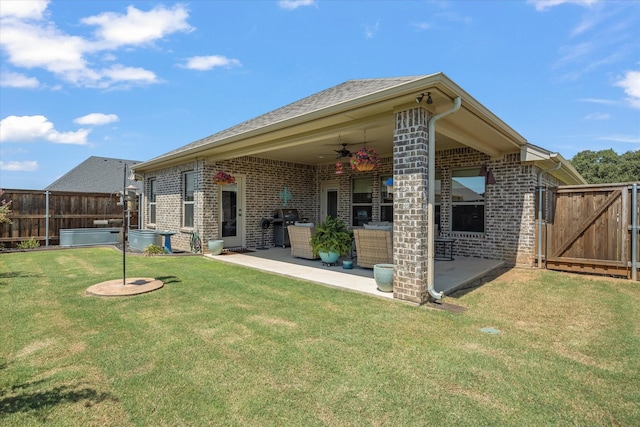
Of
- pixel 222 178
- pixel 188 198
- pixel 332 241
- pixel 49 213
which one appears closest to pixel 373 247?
pixel 332 241

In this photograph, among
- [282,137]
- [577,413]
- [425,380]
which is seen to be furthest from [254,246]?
[577,413]

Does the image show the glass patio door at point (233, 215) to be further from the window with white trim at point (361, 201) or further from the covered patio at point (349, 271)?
the window with white trim at point (361, 201)

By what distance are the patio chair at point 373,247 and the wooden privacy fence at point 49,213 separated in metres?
8.60

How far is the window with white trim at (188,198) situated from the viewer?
32.1 feet

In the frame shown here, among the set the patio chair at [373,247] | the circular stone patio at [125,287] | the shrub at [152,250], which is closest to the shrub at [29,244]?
the shrub at [152,250]

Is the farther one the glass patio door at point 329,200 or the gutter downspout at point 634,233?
the glass patio door at point 329,200

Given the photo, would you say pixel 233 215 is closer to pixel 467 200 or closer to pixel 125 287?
pixel 125 287

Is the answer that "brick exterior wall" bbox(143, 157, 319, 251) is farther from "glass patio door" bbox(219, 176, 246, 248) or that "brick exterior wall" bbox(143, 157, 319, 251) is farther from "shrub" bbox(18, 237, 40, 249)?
"shrub" bbox(18, 237, 40, 249)

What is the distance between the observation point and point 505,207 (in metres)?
7.88

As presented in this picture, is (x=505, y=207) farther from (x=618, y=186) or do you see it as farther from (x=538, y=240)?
(x=618, y=186)

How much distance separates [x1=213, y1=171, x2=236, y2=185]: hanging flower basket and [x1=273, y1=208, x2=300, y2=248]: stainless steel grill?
2.29 meters

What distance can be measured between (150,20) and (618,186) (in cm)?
982

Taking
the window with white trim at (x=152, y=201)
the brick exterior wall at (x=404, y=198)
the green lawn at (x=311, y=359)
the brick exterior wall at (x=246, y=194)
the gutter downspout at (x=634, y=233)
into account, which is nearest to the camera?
the green lawn at (x=311, y=359)

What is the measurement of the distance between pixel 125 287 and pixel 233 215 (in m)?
4.98
